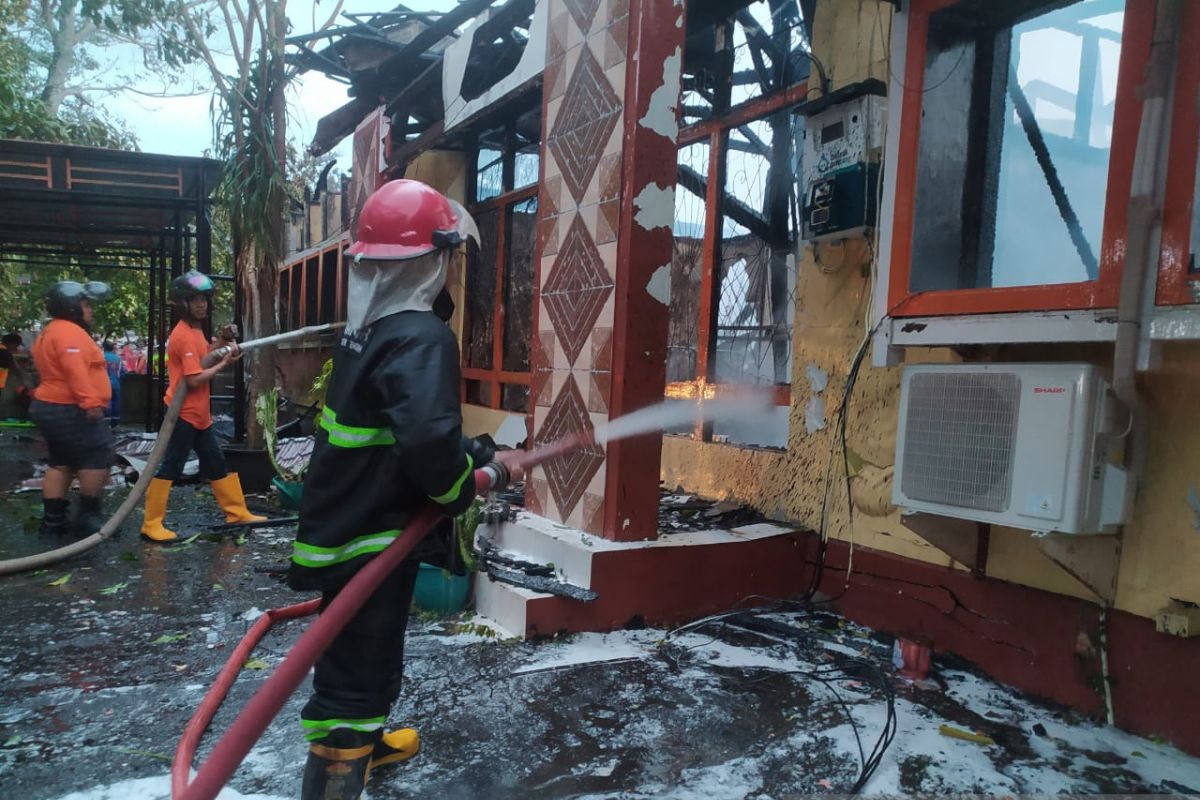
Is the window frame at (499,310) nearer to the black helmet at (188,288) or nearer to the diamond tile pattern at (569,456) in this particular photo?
the black helmet at (188,288)

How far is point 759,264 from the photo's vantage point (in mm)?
5516

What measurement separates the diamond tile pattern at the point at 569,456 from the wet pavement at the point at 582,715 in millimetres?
883

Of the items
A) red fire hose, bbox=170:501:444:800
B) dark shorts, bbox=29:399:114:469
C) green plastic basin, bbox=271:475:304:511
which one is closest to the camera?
red fire hose, bbox=170:501:444:800

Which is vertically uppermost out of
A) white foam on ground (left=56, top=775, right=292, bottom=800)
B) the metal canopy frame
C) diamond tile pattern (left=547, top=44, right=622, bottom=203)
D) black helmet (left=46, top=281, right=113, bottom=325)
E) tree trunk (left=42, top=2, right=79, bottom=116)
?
tree trunk (left=42, top=2, right=79, bottom=116)

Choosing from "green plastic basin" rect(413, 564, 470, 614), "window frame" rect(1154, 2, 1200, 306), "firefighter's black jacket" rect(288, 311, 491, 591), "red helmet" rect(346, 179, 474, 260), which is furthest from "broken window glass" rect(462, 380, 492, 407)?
"window frame" rect(1154, 2, 1200, 306)

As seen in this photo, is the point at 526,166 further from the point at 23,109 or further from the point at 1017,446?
the point at 23,109

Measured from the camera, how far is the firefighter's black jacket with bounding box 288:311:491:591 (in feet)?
7.38

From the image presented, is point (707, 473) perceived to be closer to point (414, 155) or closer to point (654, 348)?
point (654, 348)

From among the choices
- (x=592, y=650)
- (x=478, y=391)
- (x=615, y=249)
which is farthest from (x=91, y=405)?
(x=592, y=650)

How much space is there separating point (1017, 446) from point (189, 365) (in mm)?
5570

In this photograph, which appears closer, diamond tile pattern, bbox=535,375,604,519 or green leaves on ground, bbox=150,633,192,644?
green leaves on ground, bbox=150,633,192,644

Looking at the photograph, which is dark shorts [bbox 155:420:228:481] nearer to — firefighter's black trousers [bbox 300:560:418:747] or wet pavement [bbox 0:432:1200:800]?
wet pavement [bbox 0:432:1200:800]

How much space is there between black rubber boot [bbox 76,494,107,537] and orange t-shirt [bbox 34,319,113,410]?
84cm

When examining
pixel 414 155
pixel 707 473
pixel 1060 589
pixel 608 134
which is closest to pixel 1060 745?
pixel 1060 589
